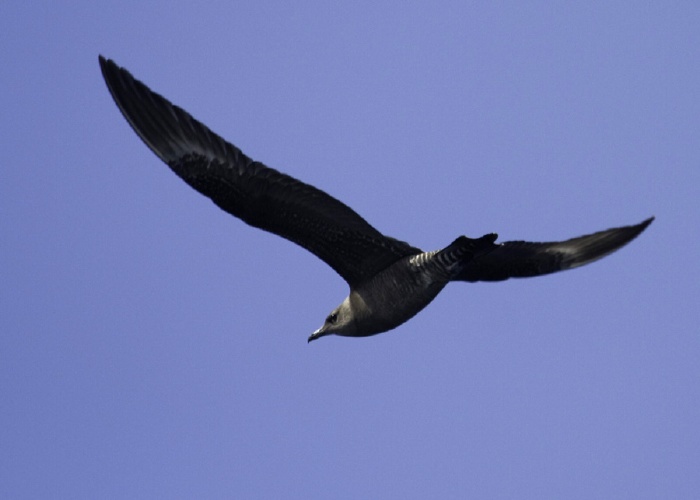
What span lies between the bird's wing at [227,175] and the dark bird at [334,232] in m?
0.01

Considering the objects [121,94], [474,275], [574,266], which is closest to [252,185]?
[121,94]

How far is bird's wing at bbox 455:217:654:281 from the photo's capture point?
14328 mm

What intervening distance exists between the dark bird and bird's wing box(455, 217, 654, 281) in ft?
0.04

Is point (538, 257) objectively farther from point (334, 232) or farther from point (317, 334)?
point (317, 334)

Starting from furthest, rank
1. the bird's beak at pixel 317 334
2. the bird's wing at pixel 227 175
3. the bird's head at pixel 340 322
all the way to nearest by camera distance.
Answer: the bird's beak at pixel 317 334 < the bird's head at pixel 340 322 < the bird's wing at pixel 227 175

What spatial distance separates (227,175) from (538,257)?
3.84 m

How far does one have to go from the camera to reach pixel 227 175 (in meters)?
13.1

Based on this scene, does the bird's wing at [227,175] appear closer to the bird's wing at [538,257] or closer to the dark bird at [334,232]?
the dark bird at [334,232]

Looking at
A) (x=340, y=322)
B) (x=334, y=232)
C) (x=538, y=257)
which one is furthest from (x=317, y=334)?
(x=538, y=257)

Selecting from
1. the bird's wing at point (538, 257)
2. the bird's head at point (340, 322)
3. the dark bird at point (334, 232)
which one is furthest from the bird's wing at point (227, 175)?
the bird's wing at point (538, 257)

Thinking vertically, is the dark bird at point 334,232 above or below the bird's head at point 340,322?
above

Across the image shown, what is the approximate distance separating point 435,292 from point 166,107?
3563 mm

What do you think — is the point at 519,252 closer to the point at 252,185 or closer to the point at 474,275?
the point at 474,275

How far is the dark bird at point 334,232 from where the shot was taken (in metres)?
13.1
